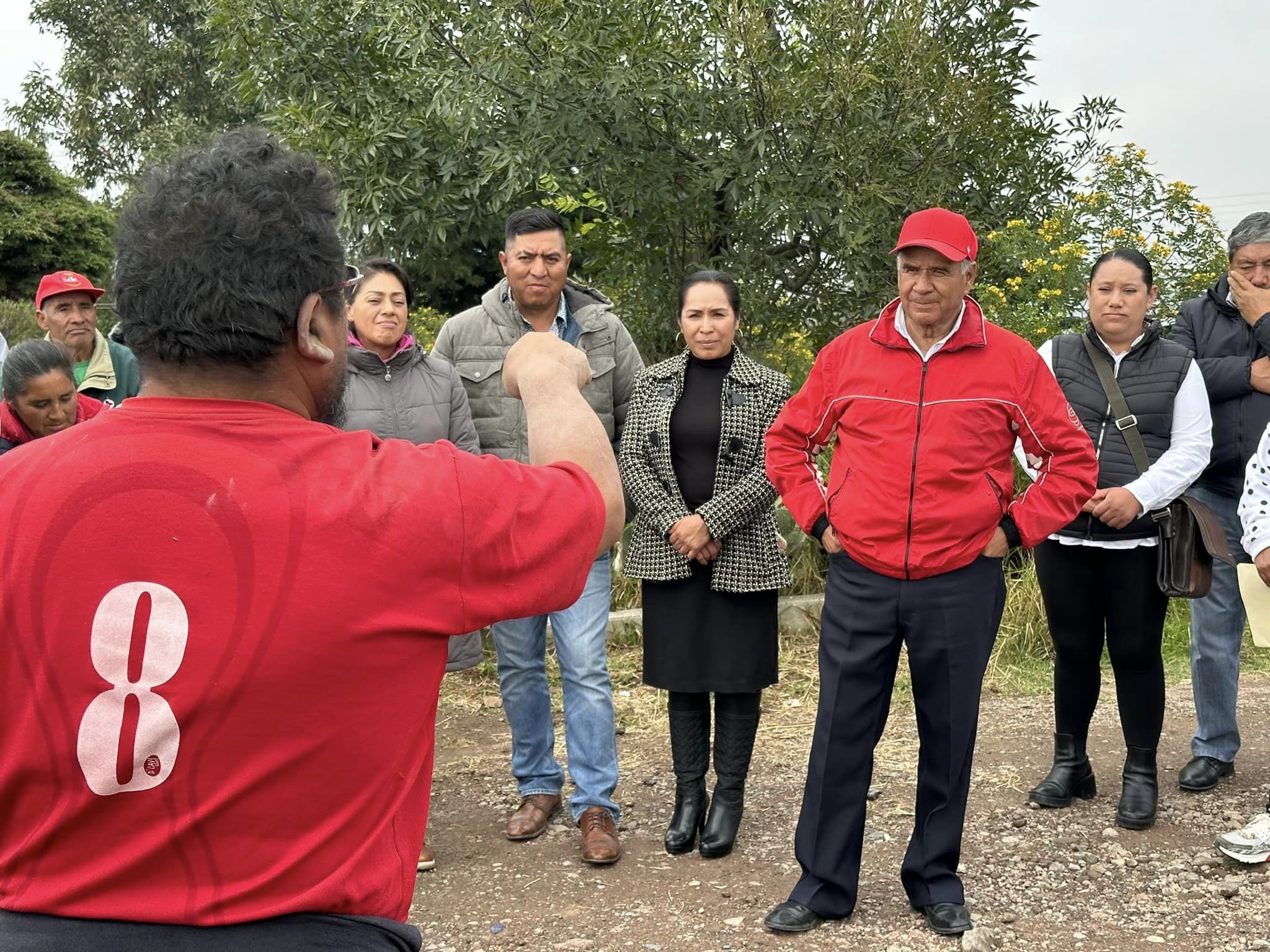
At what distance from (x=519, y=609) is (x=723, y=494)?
309cm

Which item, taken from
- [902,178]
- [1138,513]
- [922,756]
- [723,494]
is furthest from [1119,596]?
[902,178]

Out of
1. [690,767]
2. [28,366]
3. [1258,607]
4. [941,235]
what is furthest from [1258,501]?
[28,366]

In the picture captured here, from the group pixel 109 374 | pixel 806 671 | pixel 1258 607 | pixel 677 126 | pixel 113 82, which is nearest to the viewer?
pixel 1258 607

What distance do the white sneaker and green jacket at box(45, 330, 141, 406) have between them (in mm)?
4895

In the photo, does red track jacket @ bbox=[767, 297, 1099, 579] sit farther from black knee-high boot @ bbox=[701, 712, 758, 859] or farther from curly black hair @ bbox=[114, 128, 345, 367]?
curly black hair @ bbox=[114, 128, 345, 367]

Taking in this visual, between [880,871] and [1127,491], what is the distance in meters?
1.66

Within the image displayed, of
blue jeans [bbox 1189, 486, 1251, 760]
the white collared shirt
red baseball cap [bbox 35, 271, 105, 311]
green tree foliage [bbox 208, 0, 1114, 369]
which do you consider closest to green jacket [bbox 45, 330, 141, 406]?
red baseball cap [bbox 35, 271, 105, 311]

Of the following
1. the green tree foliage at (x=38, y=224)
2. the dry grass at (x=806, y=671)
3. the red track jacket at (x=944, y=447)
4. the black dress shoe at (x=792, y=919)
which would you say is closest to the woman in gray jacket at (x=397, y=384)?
the black dress shoe at (x=792, y=919)

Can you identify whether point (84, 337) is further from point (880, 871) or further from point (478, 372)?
point (880, 871)

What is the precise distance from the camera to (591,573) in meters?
4.68

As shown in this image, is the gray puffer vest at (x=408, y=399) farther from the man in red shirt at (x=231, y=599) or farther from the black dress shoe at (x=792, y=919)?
the man in red shirt at (x=231, y=599)

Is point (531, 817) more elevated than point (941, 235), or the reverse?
point (941, 235)

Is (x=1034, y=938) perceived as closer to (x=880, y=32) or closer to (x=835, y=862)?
(x=835, y=862)

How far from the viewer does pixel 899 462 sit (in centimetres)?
382
